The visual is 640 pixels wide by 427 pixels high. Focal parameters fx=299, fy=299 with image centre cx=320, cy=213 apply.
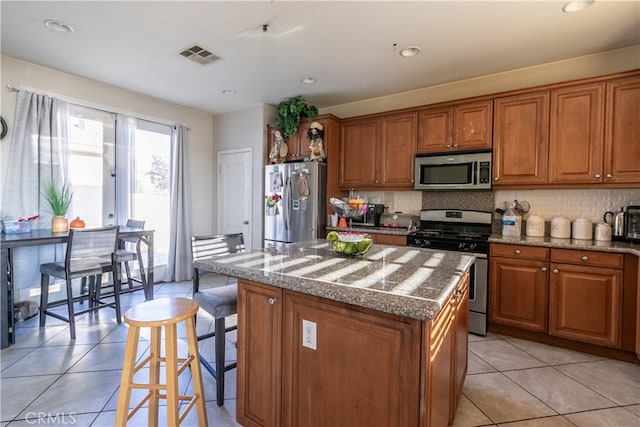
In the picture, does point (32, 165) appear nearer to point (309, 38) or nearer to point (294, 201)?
point (294, 201)

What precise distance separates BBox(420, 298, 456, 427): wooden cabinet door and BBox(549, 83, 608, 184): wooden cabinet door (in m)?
2.30

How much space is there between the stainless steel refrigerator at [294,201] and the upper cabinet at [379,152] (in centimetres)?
41

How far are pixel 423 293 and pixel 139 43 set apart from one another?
3200mm

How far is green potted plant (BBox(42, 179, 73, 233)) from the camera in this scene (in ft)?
9.94

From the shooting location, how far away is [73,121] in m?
3.52

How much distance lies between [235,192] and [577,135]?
4277mm

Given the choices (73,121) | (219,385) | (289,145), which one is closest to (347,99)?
(289,145)

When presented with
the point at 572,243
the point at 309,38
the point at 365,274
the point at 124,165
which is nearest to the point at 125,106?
the point at 124,165

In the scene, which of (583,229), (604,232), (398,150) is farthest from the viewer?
(398,150)

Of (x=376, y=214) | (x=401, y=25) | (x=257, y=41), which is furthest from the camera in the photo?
(x=376, y=214)

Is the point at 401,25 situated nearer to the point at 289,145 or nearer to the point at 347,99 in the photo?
the point at 347,99

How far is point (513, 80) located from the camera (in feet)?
10.7

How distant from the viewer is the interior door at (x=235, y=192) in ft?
15.2

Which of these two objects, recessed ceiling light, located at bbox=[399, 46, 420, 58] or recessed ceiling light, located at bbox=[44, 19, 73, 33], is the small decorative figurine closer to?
recessed ceiling light, located at bbox=[399, 46, 420, 58]
